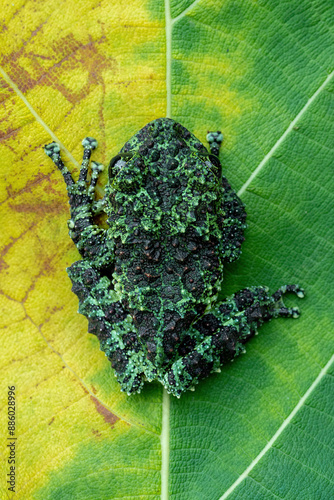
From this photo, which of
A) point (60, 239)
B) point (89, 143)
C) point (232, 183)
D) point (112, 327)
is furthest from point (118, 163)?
point (112, 327)

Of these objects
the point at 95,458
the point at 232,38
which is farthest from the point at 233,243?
the point at 95,458

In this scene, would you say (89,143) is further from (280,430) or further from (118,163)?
(280,430)

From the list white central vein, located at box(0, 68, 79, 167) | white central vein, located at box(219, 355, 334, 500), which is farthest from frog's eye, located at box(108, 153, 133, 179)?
white central vein, located at box(219, 355, 334, 500)

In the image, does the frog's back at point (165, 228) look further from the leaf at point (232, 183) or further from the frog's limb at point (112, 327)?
the leaf at point (232, 183)

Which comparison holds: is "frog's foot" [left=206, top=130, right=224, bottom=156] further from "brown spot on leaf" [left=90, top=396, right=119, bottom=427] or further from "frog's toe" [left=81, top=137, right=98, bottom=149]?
"brown spot on leaf" [left=90, top=396, right=119, bottom=427]

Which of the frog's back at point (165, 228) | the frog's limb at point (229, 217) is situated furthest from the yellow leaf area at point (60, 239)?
the frog's limb at point (229, 217)
